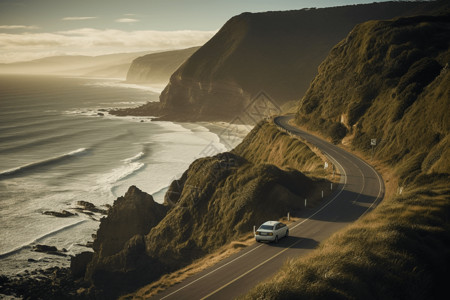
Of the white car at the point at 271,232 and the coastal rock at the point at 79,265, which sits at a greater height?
the white car at the point at 271,232

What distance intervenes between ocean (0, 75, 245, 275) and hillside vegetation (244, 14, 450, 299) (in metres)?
32.1

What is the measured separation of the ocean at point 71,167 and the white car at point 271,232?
26.1m

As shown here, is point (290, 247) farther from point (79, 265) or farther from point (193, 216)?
point (79, 265)

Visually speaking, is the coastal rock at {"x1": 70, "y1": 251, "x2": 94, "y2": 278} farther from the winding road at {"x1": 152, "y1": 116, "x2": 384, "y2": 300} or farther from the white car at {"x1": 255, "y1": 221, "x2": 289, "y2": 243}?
the white car at {"x1": 255, "y1": 221, "x2": 289, "y2": 243}

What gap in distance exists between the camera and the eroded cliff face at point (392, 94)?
40594 mm

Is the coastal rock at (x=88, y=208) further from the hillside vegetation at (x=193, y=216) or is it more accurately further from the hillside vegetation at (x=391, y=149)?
the hillside vegetation at (x=391, y=149)

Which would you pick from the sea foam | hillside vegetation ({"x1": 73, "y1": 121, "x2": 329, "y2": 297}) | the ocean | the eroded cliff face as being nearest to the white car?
hillside vegetation ({"x1": 73, "y1": 121, "x2": 329, "y2": 297})

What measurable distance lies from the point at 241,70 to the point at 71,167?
99.3 meters

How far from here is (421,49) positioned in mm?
59906

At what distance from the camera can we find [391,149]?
147 feet

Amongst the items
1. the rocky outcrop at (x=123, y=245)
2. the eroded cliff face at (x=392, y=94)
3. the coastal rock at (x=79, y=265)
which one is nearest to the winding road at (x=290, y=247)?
the eroded cliff face at (x=392, y=94)

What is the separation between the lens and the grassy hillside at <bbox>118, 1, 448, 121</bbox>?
146 metres

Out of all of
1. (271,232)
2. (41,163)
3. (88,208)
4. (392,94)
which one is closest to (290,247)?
(271,232)

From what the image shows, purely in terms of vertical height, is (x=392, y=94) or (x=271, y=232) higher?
(x=392, y=94)
